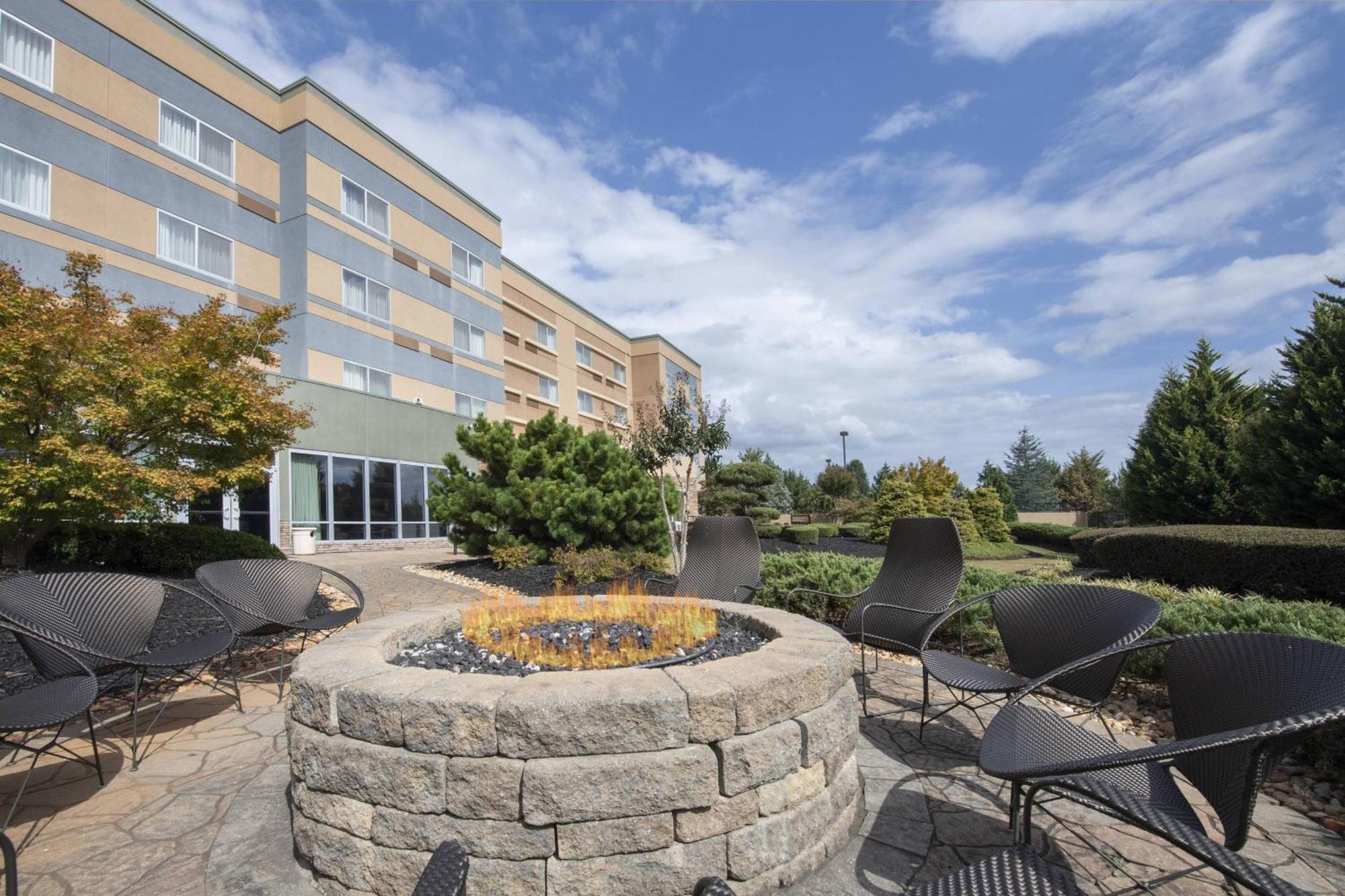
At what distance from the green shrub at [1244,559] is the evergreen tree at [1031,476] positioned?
38.3 metres

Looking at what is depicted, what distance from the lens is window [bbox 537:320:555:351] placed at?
2939 centimetres

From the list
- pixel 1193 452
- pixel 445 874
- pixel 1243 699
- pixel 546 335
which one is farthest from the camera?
pixel 546 335

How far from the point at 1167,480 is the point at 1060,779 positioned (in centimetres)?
1584

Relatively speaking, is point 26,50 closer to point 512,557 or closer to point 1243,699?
point 512,557

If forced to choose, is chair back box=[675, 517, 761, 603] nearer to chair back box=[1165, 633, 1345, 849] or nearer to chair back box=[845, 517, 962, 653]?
chair back box=[845, 517, 962, 653]

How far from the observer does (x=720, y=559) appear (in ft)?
20.0

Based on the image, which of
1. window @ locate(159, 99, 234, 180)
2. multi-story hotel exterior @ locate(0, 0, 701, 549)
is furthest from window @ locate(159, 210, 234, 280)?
window @ locate(159, 99, 234, 180)

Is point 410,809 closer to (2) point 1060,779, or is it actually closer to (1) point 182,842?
(1) point 182,842

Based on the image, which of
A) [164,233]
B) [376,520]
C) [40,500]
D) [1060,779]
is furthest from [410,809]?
[164,233]

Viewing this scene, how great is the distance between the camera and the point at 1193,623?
168 inches

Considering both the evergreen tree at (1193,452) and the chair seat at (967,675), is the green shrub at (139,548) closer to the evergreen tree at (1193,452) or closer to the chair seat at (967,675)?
the chair seat at (967,675)

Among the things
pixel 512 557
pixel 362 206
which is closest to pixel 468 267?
pixel 362 206

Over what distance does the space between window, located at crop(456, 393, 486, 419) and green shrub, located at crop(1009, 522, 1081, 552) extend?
19443mm

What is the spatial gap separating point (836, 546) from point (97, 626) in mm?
16121
